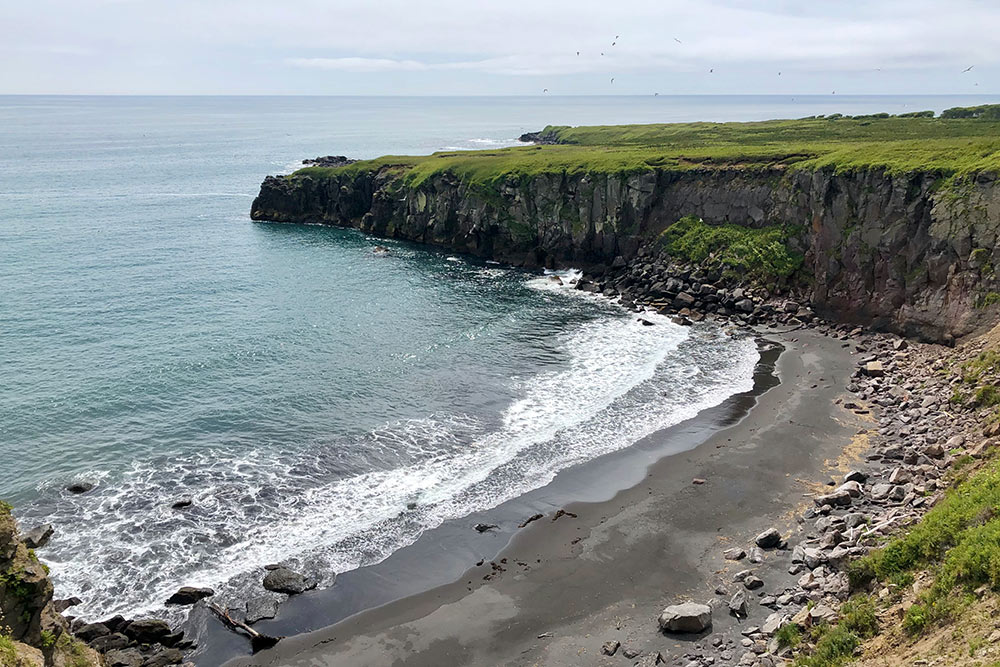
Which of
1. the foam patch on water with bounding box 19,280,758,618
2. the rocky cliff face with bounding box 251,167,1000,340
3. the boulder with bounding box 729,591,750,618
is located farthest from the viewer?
the rocky cliff face with bounding box 251,167,1000,340

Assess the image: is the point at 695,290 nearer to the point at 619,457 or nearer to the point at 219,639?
the point at 619,457

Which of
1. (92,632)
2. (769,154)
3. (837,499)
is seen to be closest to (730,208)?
(769,154)

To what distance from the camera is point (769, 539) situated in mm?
30312

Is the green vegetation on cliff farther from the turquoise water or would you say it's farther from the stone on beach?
the stone on beach

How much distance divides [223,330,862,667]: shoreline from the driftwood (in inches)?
15.4

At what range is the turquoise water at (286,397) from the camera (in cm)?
3406

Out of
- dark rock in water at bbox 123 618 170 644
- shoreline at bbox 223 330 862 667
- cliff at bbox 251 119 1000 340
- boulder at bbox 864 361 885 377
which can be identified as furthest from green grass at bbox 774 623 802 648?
cliff at bbox 251 119 1000 340

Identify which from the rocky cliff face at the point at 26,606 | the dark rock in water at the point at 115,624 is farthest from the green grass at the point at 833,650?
the dark rock in water at the point at 115,624

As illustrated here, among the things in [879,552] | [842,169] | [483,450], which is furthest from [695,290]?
[879,552]

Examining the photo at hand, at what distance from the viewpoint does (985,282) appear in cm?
5212

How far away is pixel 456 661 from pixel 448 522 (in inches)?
386

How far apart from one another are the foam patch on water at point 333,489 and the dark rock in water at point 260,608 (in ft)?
3.66

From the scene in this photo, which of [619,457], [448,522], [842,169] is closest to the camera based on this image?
[448,522]

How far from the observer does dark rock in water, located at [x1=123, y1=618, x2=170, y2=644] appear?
26.7 metres
